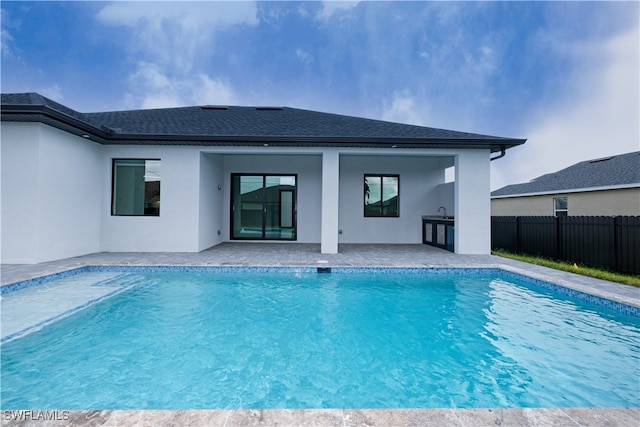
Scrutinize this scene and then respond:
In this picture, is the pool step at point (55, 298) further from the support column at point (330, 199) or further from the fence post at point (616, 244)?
the fence post at point (616, 244)

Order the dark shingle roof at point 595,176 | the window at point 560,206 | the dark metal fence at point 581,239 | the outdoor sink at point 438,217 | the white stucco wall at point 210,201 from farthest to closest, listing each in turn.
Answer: the window at point 560,206 → the dark shingle roof at point 595,176 → the outdoor sink at point 438,217 → the white stucco wall at point 210,201 → the dark metal fence at point 581,239

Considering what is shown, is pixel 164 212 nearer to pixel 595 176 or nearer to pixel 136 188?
pixel 136 188

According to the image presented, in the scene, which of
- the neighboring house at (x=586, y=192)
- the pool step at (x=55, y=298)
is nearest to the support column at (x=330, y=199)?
the pool step at (x=55, y=298)

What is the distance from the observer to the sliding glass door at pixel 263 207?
1084 cm

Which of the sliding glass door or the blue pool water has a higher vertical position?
the sliding glass door

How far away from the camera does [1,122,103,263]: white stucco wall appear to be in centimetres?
621

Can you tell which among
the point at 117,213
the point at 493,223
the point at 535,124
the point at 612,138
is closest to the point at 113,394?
the point at 117,213

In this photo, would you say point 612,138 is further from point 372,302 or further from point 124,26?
point 124,26

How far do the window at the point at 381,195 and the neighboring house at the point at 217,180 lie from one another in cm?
4

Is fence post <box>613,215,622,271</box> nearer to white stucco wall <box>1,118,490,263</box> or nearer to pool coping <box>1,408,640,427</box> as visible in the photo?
white stucco wall <box>1,118,490,263</box>

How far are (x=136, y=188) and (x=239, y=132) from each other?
3359 mm

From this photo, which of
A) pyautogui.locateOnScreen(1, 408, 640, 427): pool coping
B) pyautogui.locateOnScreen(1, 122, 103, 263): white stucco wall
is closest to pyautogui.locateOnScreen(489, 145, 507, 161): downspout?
pyautogui.locateOnScreen(1, 408, 640, 427): pool coping

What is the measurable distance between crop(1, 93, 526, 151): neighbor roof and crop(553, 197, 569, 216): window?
9.19m

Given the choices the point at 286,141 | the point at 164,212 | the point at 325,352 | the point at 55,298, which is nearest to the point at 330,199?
the point at 286,141
